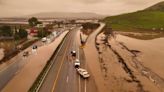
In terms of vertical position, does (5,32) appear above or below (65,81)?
below

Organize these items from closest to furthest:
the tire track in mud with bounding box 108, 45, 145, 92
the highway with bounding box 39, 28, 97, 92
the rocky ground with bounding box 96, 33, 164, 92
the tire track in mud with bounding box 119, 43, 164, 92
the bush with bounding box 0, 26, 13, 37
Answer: the highway with bounding box 39, 28, 97, 92 → the rocky ground with bounding box 96, 33, 164, 92 → the tire track in mud with bounding box 108, 45, 145, 92 → the tire track in mud with bounding box 119, 43, 164, 92 → the bush with bounding box 0, 26, 13, 37

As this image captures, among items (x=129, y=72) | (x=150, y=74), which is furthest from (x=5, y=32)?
(x=150, y=74)

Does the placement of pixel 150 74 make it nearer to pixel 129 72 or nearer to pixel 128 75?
pixel 129 72

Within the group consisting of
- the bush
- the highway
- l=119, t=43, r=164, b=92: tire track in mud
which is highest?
the highway

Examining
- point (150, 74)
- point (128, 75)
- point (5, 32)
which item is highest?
point (128, 75)

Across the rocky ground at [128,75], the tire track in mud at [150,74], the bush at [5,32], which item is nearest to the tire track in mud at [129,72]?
the rocky ground at [128,75]

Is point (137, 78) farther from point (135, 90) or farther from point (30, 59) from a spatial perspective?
point (30, 59)

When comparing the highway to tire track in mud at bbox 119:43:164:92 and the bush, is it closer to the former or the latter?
tire track in mud at bbox 119:43:164:92

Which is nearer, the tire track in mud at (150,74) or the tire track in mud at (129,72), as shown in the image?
the tire track in mud at (129,72)

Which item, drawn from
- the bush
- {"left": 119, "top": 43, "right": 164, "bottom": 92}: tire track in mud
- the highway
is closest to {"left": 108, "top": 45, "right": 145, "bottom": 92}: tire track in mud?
{"left": 119, "top": 43, "right": 164, "bottom": 92}: tire track in mud

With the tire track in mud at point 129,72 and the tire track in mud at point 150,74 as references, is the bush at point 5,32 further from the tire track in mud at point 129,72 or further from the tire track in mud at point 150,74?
the tire track in mud at point 150,74

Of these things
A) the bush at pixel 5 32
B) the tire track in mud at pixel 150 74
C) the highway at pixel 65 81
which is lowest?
the bush at pixel 5 32

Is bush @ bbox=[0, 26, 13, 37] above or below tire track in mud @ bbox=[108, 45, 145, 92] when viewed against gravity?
below
